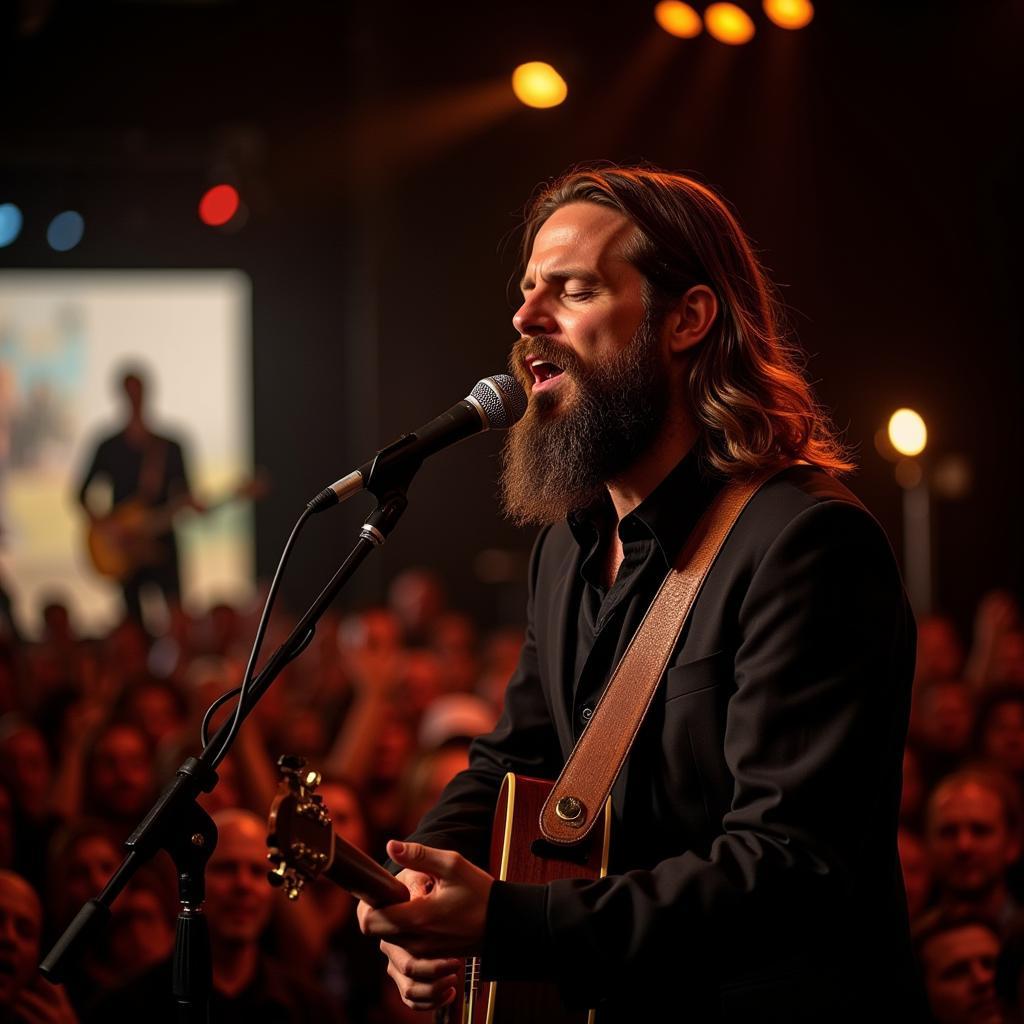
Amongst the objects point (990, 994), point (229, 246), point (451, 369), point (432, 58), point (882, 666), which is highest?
point (432, 58)

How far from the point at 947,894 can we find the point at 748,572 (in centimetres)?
287

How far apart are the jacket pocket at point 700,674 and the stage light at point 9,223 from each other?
12549 mm

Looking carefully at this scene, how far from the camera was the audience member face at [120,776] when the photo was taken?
Result: 4.94 m

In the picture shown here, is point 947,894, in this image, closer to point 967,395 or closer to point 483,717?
point 483,717

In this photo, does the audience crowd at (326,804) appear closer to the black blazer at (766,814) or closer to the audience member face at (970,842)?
the audience member face at (970,842)

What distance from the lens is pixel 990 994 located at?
3803 mm

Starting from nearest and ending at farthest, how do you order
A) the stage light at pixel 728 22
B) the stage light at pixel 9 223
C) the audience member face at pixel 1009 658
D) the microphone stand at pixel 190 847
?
the microphone stand at pixel 190 847 < the audience member face at pixel 1009 658 < the stage light at pixel 728 22 < the stage light at pixel 9 223

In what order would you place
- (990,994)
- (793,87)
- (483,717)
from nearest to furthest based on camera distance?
(990,994), (483,717), (793,87)

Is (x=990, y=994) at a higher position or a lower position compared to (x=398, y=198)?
lower

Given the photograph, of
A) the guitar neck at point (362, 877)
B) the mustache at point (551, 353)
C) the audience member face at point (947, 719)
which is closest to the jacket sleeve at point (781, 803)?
the guitar neck at point (362, 877)

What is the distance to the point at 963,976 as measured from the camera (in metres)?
3.83

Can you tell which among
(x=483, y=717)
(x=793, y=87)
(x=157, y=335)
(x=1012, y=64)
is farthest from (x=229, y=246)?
(x=483, y=717)

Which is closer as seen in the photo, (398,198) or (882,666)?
(882,666)

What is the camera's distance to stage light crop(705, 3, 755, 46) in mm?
7887
